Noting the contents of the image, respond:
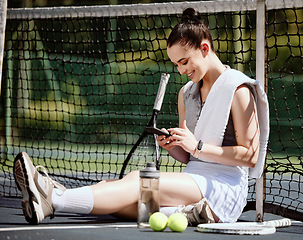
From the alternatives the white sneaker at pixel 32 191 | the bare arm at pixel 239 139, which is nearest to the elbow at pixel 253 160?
the bare arm at pixel 239 139

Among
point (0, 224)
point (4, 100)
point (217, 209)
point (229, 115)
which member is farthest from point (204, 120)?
point (4, 100)

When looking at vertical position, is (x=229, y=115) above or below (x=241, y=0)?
below

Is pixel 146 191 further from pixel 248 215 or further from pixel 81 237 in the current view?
pixel 248 215

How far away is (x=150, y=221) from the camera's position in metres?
2.96

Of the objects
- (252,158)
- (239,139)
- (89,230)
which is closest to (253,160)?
(252,158)

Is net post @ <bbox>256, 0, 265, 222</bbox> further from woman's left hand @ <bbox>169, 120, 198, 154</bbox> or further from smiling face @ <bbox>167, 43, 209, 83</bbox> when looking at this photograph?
woman's left hand @ <bbox>169, 120, 198, 154</bbox>

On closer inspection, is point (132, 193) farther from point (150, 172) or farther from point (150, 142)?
point (150, 142)

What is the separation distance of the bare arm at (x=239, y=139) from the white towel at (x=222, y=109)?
0.14 ft

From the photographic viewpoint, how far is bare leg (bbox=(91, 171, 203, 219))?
308cm

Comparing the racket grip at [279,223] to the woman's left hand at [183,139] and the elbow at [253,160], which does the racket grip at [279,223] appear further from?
the woman's left hand at [183,139]

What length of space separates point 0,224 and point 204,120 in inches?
47.5

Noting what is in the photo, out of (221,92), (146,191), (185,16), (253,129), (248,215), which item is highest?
(185,16)

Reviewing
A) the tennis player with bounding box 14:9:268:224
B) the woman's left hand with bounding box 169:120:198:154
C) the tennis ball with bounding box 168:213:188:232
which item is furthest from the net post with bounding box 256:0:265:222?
the tennis ball with bounding box 168:213:188:232

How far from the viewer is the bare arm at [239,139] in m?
3.11
